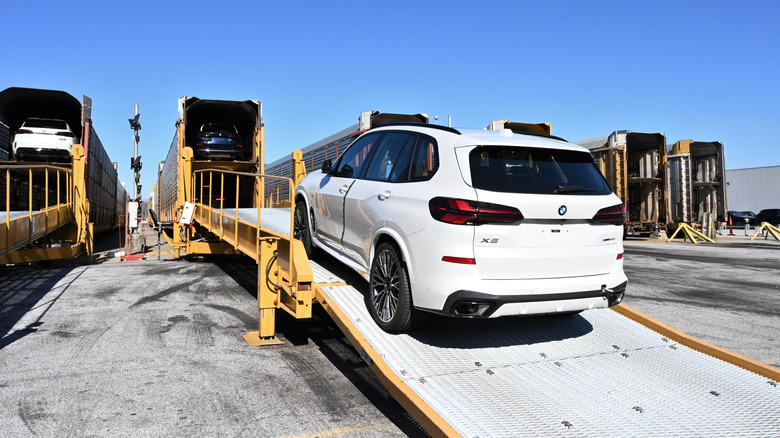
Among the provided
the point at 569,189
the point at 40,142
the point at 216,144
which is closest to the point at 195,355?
the point at 569,189

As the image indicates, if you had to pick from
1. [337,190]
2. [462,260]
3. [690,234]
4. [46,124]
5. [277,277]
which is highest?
[46,124]

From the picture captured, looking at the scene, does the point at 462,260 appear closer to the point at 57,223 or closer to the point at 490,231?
the point at 490,231

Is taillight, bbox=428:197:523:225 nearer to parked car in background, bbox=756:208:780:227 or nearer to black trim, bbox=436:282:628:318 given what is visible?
black trim, bbox=436:282:628:318

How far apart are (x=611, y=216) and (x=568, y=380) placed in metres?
1.23

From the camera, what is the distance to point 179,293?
833 centimetres

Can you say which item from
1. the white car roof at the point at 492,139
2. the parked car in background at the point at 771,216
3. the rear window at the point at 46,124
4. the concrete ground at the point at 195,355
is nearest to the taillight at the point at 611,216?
the white car roof at the point at 492,139

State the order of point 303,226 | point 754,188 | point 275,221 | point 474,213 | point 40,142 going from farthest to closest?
1. point 754,188
2. point 40,142
3. point 275,221
4. point 303,226
5. point 474,213

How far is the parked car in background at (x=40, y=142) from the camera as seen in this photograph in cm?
1351

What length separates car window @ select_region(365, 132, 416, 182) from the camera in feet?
13.9

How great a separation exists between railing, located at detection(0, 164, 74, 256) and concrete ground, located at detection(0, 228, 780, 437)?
965 millimetres

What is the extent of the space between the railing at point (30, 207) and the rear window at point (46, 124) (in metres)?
1.37

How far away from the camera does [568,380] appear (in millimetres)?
3439

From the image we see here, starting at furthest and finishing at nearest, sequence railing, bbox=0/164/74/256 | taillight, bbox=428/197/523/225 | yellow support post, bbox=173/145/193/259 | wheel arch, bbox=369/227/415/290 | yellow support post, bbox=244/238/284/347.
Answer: yellow support post, bbox=173/145/193/259
railing, bbox=0/164/74/256
yellow support post, bbox=244/238/284/347
wheel arch, bbox=369/227/415/290
taillight, bbox=428/197/523/225

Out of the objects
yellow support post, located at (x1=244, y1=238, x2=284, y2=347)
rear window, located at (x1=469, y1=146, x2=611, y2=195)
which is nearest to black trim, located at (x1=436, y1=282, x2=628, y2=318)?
rear window, located at (x1=469, y1=146, x2=611, y2=195)
